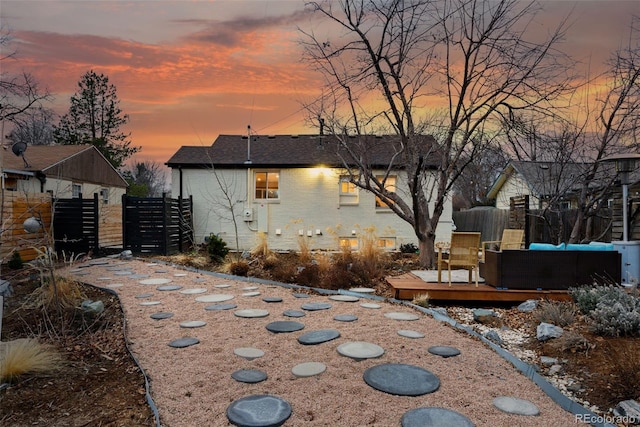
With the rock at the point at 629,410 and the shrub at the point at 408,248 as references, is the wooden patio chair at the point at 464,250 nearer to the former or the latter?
the rock at the point at 629,410

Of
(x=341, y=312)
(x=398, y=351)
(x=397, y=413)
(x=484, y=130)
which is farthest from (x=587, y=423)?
(x=484, y=130)

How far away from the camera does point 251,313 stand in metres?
5.14

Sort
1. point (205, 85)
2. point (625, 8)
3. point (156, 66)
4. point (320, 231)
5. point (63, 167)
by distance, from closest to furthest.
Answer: point (625, 8)
point (156, 66)
point (205, 85)
point (320, 231)
point (63, 167)

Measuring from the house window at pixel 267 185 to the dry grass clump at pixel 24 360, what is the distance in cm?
1091

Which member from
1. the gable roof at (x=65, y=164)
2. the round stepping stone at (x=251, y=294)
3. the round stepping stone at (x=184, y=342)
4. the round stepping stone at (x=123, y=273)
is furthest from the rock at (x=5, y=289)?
the gable roof at (x=65, y=164)

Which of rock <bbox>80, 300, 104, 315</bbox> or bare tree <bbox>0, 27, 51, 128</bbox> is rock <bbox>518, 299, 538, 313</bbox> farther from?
bare tree <bbox>0, 27, 51, 128</bbox>

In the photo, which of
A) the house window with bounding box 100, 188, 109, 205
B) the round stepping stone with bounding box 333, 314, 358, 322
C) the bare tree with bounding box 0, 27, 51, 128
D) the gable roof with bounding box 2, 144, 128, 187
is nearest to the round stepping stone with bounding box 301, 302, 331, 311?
the round stepping stone with bounding box 333, 314, 358, 322

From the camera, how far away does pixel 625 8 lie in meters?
8.33

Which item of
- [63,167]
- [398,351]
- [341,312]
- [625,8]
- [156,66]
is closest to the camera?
[398,351]

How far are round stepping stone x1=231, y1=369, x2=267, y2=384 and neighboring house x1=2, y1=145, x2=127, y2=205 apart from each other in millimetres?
10762

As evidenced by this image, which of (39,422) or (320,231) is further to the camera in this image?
(320,231)

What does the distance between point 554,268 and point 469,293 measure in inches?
50.0

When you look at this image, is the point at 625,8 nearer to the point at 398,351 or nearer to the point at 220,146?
the point at 398,351

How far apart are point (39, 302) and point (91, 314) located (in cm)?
75
